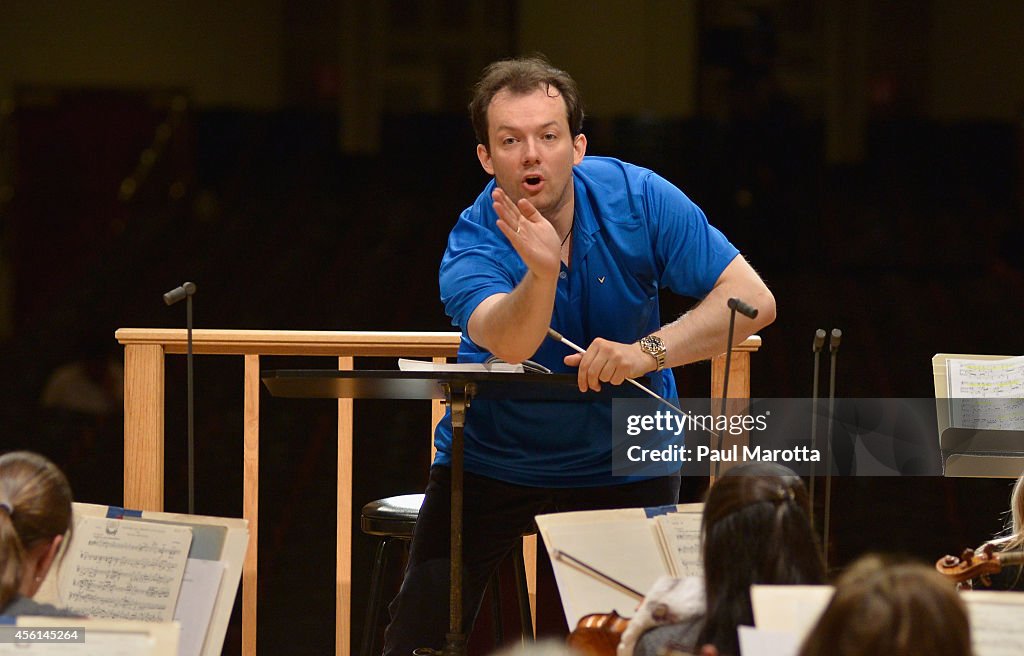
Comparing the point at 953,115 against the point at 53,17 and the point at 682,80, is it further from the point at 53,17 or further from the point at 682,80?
the point at 53,17

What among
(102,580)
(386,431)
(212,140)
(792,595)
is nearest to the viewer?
(792,595)

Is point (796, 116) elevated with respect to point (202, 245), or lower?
elevated

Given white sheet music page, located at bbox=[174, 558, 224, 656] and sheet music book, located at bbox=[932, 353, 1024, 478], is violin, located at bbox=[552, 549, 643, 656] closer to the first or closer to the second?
white sheet music page, located at bbox=[174, 558, 224, 656]

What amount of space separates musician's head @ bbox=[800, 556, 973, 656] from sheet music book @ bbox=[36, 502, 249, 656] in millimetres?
1088

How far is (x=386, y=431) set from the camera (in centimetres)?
766

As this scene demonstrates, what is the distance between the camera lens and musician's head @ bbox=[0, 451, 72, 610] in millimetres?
1872

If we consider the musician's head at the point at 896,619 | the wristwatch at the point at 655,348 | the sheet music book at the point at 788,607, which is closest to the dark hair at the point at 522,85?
the wristwatch at the point at 655,348

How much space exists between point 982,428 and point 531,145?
1079mm

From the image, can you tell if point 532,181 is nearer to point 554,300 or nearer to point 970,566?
point 554,300

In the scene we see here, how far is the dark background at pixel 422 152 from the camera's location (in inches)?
375

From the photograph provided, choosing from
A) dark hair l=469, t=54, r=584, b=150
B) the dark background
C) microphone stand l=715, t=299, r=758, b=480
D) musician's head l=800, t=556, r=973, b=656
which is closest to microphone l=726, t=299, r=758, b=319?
microphone stand l=715, t=299, r=758, b=480

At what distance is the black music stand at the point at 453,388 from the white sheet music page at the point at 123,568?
1.03ft

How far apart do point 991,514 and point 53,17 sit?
7.75 m

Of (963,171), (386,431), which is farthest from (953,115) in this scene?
(386,431)
